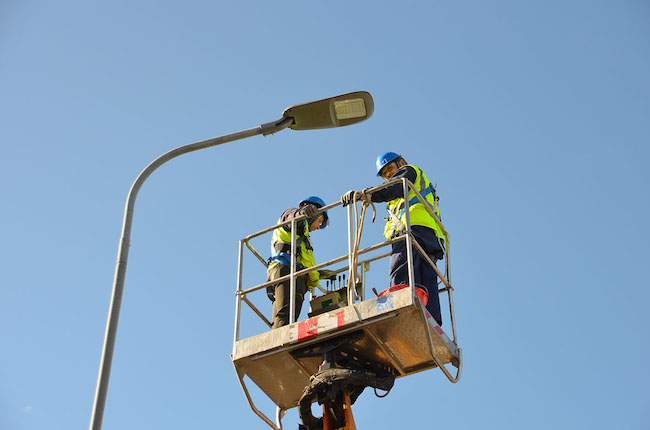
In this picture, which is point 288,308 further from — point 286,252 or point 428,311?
point 428,311

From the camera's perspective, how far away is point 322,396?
9500 mm

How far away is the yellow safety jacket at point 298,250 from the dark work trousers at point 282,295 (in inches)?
4.3

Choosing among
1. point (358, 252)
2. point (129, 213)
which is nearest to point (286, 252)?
point (358, 252)

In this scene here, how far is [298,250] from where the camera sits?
1126cm

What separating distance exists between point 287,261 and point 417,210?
187 cm

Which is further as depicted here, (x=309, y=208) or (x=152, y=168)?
(x=309, y=208)

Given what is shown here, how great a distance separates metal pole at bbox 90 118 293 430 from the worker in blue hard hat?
1.53 m

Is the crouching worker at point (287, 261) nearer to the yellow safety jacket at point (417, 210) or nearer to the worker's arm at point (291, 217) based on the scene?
the worker's arm at point (291, 217)

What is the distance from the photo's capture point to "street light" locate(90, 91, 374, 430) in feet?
24.8

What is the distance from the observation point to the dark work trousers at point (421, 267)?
10000mm

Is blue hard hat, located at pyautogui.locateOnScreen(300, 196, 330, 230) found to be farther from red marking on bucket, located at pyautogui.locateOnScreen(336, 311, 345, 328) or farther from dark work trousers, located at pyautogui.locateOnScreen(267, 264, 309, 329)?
red marking on bucket, located at pyautogui.locateOnScreen(336, 311, 345, 328)

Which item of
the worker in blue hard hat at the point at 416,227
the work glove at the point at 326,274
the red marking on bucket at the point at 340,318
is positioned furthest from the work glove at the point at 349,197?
the work glove at the point at 326,274

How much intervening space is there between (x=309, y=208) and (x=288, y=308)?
130cm

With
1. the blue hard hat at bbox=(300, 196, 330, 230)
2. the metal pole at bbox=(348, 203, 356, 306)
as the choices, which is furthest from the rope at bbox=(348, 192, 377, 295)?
the blue hard hat at bbox=(300, 196, 330, 230)
